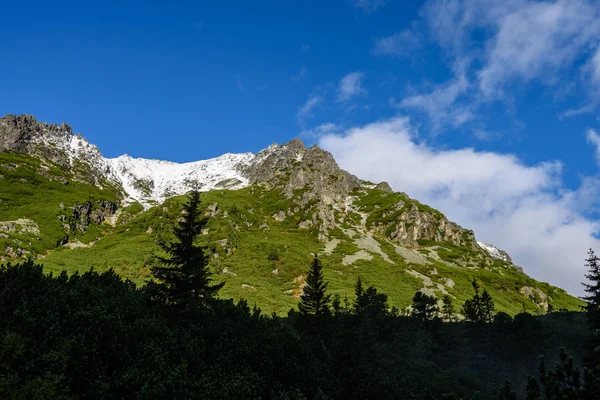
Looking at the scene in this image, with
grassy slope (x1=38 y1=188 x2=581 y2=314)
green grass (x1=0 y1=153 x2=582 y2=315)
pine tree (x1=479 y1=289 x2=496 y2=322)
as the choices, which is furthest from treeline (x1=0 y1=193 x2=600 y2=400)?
grassy slope (x1=38 y1=188 x2=581 y2=314)

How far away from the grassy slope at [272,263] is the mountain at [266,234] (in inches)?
17.9

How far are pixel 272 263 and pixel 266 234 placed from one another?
25244 millimetres

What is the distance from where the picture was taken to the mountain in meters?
90.6

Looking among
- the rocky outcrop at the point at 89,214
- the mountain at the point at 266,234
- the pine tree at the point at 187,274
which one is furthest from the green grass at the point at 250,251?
the pine tree at the point at 187,274

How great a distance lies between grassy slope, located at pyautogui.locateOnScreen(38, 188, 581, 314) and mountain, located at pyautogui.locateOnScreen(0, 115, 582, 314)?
45 cm

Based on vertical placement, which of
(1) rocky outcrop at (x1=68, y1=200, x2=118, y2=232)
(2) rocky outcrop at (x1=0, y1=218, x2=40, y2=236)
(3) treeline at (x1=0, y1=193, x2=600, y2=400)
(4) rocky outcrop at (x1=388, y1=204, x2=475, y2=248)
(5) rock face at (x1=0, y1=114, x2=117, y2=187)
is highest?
(5) rock face at (x1=0, y1=114, x2=117, y2=187)

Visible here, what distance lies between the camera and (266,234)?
12256 centimetres

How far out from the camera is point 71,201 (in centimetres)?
13375

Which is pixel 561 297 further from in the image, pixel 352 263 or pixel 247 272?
pixel 247 272

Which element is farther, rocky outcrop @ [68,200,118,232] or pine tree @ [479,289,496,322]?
rocky outcrop @ [68,200,118,232]

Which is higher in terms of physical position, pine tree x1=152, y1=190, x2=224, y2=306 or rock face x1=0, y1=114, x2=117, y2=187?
rock face x1=0, y1=114, x2=117, y2=187

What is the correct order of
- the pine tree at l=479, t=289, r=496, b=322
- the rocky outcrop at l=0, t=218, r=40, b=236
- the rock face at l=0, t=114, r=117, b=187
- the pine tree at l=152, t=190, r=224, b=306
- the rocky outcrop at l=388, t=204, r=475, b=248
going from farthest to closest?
the rock face at l=0, t=114, r=117, b=187 < the rocky outcrop at l=388, t=204, r=475, b=248 < the rocky outcrop at l=0, t=218, r=40, b=236 < the pine tree at l=479, t=289, r=496, b=322 < the pine tree at l=152, t=190, r=224, b=306

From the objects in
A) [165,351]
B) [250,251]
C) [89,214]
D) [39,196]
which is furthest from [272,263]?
[39,196]

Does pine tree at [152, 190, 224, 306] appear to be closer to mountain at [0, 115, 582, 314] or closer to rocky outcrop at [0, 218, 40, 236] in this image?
mountain at [0, 115, 582, 314]
